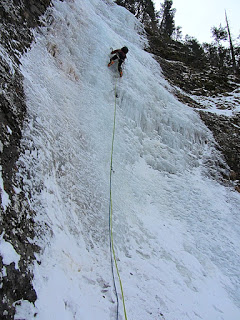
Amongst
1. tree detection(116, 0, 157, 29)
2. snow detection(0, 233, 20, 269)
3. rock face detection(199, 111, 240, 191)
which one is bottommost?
snow detection(0, 233, 20, 269)

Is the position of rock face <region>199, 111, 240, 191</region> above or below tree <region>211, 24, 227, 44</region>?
below

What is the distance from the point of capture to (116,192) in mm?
5945

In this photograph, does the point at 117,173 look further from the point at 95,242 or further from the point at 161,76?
the point at 161,76

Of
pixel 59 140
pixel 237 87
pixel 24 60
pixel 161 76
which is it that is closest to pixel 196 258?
pixel 59 140

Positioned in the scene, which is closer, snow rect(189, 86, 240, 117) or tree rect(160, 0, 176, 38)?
snow rect(189, 86, 240, 117)

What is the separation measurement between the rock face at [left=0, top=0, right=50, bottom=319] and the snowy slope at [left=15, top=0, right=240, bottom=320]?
0.16 metres

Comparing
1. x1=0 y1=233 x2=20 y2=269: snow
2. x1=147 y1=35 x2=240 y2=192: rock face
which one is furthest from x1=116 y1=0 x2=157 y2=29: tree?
x1=0 y1=233 x2=20 y2=269: snow

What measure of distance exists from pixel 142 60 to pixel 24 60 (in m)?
8.83

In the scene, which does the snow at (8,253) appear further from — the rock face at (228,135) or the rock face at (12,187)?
the rock face at (228,135)

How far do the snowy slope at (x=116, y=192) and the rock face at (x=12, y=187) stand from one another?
0.16 meters

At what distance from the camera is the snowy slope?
3.63 m

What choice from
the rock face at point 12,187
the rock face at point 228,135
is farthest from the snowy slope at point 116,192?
the rock face at point 228,135

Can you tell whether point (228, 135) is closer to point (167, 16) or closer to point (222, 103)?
point (222, 103)

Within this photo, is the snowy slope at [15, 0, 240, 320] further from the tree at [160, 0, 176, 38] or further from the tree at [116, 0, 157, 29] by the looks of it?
the tree at [160, 0, 176, 38]
